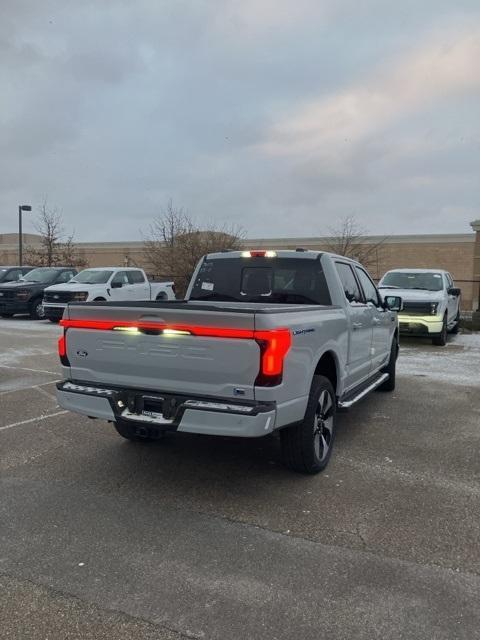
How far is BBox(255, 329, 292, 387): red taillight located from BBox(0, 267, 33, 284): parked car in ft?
64.7

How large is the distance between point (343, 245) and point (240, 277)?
3302cm

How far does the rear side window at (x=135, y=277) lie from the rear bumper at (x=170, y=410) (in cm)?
1414

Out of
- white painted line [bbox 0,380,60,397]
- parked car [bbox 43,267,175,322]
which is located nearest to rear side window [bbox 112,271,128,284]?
parked car [bbox 43,267,175,322]

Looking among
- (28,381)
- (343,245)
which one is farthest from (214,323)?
(343,245)

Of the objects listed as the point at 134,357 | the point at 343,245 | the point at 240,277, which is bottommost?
the point at 134,357

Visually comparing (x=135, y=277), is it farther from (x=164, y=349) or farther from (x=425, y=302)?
(x=164, y=349)

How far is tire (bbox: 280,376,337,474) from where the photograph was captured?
4.30 meters

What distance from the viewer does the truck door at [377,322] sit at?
259 inches

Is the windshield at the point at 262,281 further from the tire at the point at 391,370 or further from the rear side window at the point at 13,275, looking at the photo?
the rear side window at the point at 13,275

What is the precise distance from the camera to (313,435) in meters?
4.37

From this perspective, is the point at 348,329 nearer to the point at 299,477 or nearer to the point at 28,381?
the point at 299,477

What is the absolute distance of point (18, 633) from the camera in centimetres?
258

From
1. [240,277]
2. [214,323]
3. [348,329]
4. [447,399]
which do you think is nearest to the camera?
[214,323]

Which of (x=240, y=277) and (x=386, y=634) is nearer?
(x=386, y=634)
